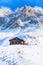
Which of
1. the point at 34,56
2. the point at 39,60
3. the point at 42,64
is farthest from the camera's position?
the point at 34,56

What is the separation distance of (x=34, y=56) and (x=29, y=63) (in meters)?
1.99

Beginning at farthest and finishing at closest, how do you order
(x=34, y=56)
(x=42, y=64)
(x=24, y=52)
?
(x=24, y=52)
(x=34, y=56)
(x=42, y=64)

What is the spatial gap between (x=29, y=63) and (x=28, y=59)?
3.43ft

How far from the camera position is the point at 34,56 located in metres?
15.5

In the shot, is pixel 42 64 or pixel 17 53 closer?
pixel 42 64

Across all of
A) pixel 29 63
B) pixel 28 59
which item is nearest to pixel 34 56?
pixel 28 59

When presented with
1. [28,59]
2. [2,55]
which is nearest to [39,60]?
[28,59]

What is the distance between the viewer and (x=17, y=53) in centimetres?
1614

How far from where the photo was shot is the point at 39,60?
1427 cm

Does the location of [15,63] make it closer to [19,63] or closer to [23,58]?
[19,63]

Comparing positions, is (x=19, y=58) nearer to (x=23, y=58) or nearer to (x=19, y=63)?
(x=23, y=58)

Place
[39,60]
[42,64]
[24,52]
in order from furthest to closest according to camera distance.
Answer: [24,52], [39,60], [42,64]

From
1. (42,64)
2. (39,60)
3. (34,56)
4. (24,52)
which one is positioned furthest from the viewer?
(24,52)

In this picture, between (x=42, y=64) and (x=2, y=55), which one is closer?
(x=42, y=64)
